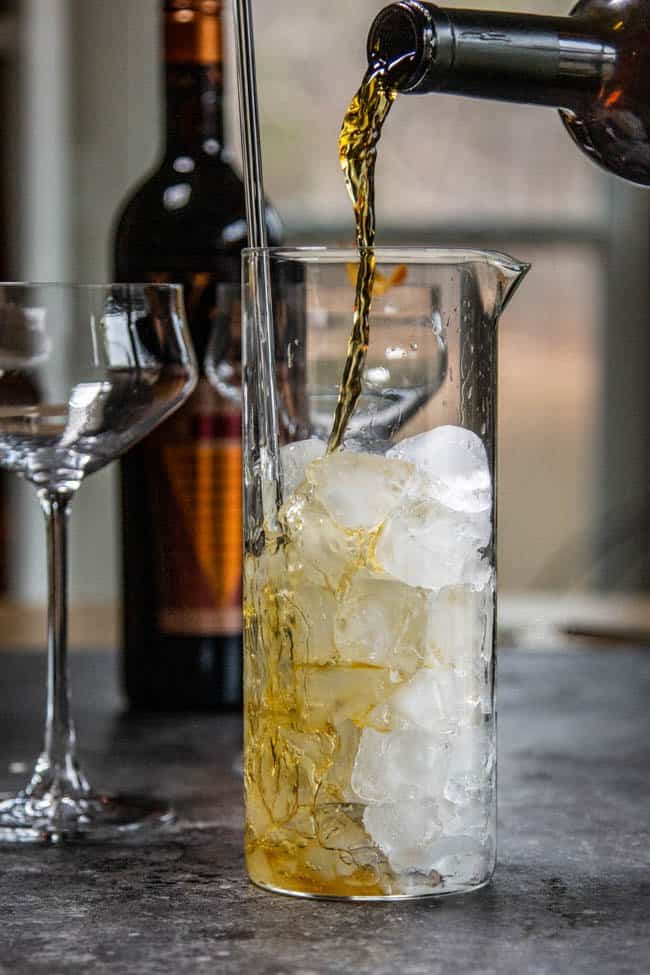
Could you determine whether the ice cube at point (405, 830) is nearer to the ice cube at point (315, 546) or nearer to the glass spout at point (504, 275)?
the ice cube at point (315, 546)

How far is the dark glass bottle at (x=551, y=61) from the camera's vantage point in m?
0.65

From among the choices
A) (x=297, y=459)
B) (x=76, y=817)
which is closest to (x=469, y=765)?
(x=297, y=459)

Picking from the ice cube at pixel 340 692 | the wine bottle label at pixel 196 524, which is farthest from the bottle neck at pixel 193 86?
the ice cube at pixel 340 692

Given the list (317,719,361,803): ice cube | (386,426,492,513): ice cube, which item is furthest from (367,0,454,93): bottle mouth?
(317,719,361,803): ice cube

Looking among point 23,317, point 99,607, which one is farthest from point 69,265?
point 23,317

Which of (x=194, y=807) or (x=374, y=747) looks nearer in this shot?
(x=374, y=747)

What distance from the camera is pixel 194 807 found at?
806mm

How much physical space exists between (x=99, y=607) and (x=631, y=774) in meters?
0.97

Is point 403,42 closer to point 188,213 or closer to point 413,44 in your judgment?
point 413,44

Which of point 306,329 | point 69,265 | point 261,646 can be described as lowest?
point 261,646

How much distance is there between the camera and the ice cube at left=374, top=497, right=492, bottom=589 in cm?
59

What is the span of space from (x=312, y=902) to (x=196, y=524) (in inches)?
19.6

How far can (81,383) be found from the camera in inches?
30.4

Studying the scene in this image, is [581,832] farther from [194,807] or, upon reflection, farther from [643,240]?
[643,240]
